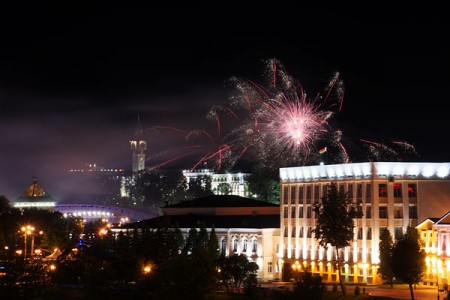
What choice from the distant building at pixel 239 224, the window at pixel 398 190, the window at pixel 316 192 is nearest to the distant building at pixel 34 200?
the distant building at pixel 239 224

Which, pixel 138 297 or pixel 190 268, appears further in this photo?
pixel 138 297

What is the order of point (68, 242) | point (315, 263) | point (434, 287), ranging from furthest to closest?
point (68, 242), point (315, 263), point (434, 287)

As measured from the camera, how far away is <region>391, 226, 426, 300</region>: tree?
198ft

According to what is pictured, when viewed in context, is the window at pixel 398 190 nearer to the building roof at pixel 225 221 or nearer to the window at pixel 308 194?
the window at pixel 308 194

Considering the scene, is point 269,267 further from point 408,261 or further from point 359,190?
point 408,261

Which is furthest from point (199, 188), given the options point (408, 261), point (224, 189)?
point (408, 261)

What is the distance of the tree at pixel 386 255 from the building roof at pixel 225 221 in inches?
886

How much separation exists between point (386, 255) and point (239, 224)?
29258 millimetres

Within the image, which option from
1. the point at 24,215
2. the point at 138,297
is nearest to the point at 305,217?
the point at 138,297

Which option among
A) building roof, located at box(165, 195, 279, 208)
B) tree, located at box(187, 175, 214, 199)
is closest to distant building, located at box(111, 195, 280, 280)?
building roof, located at box(165, 195, 279, 208)

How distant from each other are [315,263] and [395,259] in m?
21.6

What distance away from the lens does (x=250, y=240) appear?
91000 millimetres

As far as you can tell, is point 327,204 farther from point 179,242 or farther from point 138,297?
point 179,242

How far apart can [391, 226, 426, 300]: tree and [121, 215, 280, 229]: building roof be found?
30.1 m
